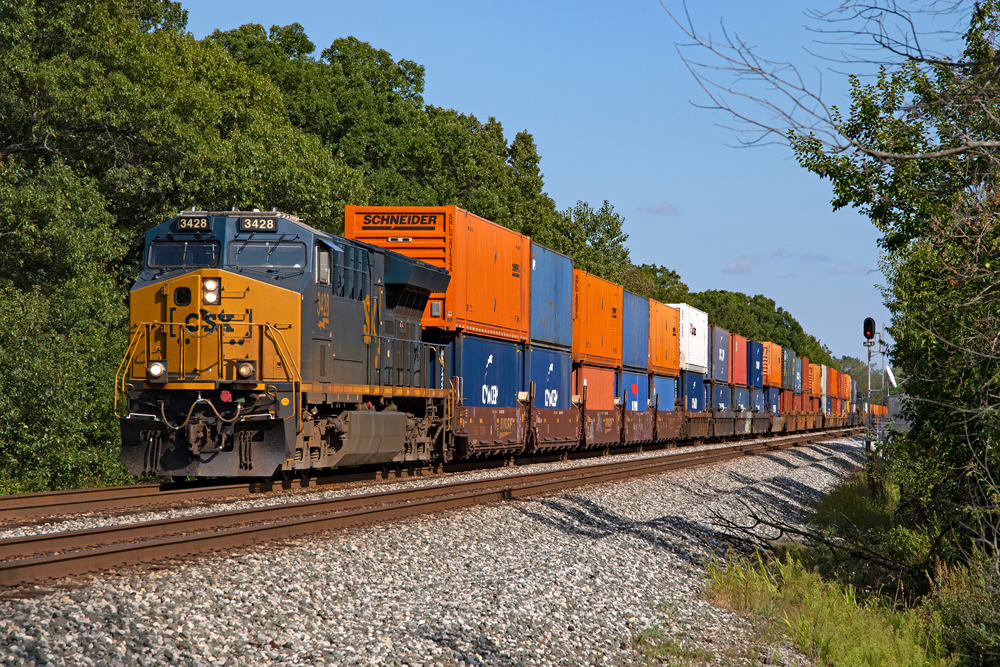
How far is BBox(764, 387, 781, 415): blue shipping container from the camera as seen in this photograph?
41875mm

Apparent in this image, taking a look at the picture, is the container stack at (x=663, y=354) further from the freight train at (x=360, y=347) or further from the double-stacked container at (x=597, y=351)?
the double-stacked container at (x=597, y=351)

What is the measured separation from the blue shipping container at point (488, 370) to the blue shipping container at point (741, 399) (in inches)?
786

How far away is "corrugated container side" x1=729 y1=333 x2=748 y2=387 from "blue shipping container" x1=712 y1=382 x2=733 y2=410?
1.65 feet

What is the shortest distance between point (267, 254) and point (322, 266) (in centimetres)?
82

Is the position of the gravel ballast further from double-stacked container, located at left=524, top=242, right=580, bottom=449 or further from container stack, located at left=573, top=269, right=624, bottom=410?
container stack, located at left=573, top=269, right=624, bottom=410

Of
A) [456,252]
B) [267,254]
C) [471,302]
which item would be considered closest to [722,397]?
[471,302]

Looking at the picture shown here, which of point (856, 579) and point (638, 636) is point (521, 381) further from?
point (638, 636)

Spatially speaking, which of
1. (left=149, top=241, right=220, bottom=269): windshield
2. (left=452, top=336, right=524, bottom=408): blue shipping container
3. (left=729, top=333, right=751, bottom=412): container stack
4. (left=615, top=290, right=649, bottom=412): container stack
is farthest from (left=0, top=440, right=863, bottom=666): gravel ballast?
(left=729, top=333, right=751, bottom=412): container stack

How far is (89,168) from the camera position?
22156 millimetres

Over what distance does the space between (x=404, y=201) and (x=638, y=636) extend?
117ft

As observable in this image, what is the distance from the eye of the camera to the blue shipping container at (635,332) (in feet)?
85.8

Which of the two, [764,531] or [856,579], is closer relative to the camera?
[856,579]

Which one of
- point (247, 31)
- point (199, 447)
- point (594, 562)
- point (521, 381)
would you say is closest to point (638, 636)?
point (594, 562)

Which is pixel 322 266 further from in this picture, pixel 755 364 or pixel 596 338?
pixel 755 364
